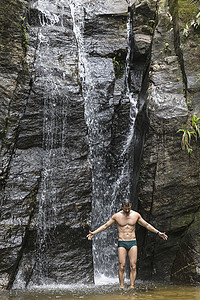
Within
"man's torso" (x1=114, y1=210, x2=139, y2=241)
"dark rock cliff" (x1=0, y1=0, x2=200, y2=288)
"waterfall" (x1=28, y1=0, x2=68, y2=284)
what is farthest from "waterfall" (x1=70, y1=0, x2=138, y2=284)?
"man's torso" (x1=114, y1=210, x2=139, y2=241)

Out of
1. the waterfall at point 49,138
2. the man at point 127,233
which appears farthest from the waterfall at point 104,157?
the man at point 127,233

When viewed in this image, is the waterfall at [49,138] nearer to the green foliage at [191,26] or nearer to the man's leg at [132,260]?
the man's leg at [132,260]

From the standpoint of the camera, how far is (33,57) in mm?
9180

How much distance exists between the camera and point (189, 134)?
25.0 ft

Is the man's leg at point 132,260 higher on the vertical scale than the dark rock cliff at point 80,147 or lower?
lower

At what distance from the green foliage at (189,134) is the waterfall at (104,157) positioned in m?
2.12

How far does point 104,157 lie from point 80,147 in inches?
49.2

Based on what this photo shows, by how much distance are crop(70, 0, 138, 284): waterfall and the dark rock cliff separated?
0.04 meters

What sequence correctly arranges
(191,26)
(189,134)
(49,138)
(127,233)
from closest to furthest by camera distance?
(127,233) < (189,134) < (49,138) < (191,26)

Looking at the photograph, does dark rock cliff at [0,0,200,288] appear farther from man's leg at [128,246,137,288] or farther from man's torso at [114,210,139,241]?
man's leg at [128,246,137,288]

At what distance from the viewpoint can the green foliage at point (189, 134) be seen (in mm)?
A: 7707

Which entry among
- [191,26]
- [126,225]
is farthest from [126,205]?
[191,26]

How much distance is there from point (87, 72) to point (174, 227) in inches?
227

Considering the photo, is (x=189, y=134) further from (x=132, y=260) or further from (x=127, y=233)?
(x=132, y=260)
